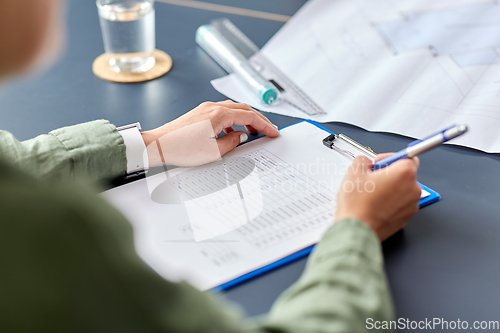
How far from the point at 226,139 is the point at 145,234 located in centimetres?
24

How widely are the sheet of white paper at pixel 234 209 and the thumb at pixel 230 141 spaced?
0.01 m

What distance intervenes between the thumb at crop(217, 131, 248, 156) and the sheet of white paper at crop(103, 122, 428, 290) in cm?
1

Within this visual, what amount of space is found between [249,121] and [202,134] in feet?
0.29

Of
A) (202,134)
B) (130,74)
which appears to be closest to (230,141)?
(202,134)

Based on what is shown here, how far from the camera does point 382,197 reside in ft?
Result: 1.75

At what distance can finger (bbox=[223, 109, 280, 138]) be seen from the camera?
2.48 feet

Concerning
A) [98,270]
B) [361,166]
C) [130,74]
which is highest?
[98,270]

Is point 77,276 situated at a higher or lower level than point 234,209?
higher

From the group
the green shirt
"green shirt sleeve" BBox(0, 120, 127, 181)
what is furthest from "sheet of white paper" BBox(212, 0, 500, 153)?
the green shirt

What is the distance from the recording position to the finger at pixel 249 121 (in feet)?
2.48

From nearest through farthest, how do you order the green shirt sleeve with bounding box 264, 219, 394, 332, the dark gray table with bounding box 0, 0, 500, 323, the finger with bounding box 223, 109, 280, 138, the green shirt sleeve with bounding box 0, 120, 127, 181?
1. the green shirt sleeve with bounding box 264, 219, 394, 332
2. the dark gray table with bounding box 0, 0, 500, 323
3. the green shirt sleeve with bounding box 0, 120, 127, 181
4. the finger with bounding box 223, 109, 280, 138

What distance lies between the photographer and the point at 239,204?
0.61 m

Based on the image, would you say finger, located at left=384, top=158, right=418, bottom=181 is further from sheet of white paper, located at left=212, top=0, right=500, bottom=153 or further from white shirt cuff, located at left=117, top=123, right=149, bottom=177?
white shirt cuff, located at left=117, top=123, right=149, bottom=177

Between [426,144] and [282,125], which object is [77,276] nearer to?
[426,144]
